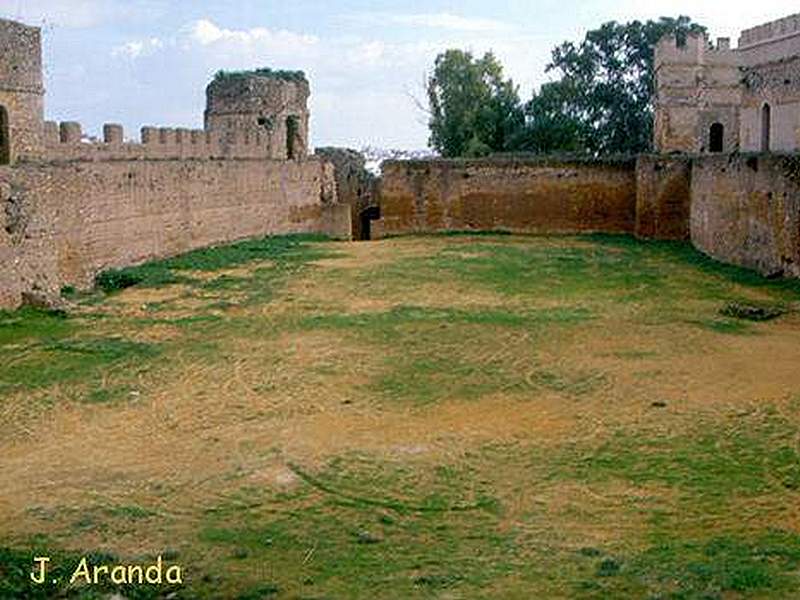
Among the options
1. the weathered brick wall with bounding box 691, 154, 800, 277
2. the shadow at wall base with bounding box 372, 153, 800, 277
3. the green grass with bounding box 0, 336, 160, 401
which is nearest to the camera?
the green grass with bounding box 0, 336, 160, 401

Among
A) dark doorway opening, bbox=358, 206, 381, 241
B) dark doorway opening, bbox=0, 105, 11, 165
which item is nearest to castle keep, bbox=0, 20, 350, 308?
dark doorway opening, bbox=0, 105, 11, 165

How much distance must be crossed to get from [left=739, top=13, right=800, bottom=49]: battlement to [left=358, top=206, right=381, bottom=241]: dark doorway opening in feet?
36.5

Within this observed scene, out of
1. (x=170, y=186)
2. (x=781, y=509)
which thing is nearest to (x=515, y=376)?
(x=781, y=509)

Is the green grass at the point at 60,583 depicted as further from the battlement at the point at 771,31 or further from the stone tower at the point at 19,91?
the battlement at the point at 771,31

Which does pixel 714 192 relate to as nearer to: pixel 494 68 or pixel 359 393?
pixel 359 393

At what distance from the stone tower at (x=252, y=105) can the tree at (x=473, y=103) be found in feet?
41.9

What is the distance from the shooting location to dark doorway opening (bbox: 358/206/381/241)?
31422 millimetres

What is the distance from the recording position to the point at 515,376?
35.6ft

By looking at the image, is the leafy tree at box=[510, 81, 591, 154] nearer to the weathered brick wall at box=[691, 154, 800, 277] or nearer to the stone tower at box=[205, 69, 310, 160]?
Result: the stone tower at box=[205, 69, 310, 160]

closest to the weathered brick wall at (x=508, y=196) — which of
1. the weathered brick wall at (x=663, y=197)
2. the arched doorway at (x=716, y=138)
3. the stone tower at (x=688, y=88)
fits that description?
the weathered brick wall at (x=663, y=197)

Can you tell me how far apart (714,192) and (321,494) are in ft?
57.1

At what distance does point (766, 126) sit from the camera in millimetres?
25250

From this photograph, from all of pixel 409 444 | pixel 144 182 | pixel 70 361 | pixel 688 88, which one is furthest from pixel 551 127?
pixel 409 444

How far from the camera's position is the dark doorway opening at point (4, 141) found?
53.6 feet
